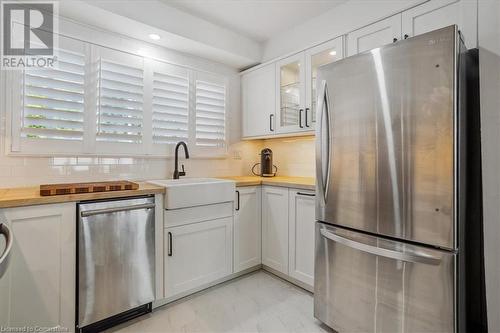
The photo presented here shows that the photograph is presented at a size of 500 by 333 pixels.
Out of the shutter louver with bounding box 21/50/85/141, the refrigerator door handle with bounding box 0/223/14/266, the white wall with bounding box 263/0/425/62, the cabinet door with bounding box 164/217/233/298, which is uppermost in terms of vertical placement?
the white wall with bounding box 263/0/425/62

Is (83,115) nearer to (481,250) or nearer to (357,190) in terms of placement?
(357,190)

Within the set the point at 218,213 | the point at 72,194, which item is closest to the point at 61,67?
the point at 72,194

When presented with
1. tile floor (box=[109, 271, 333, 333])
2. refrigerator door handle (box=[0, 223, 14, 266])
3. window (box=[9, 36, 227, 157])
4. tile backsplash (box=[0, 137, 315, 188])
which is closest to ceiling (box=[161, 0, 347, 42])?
window (box=[9, 36, 227, 157])

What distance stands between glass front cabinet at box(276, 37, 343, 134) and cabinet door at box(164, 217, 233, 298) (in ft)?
3.62

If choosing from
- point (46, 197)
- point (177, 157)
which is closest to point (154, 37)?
point (177, 157)

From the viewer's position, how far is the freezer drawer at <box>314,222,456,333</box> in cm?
125

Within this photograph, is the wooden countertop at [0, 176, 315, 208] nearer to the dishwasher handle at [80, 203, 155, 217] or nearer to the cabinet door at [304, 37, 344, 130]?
the dishwasher handle at [80, 203, 155, 217]

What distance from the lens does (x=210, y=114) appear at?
2883 millimetres

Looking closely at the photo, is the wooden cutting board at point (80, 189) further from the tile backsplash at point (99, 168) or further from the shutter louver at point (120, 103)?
the shutter louver at point (120, 103)

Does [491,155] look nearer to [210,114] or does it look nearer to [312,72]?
[312,72]

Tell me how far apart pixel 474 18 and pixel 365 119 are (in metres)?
0.83

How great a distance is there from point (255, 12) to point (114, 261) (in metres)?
2.31

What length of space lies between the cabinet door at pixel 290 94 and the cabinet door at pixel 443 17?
90 centimetres

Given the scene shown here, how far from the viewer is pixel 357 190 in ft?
4.99
